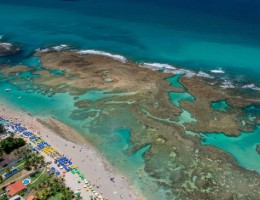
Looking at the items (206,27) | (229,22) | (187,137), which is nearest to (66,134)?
(187,137)

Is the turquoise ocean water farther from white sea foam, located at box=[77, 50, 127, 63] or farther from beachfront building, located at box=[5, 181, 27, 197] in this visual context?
beachfront building, located at box=[5, 181, 27, 197]

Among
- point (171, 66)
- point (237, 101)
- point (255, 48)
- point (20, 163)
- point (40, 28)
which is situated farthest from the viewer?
point (40, 28)

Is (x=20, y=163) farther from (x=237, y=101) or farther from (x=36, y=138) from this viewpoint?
(x=237, y=101)

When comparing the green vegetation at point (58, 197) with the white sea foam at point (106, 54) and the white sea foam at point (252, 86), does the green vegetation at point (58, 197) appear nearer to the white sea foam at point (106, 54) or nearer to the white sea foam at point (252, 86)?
the white sea foam at point (106, 54)

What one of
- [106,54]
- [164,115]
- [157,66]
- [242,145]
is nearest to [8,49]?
[106,54]

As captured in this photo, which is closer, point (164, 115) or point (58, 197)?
point (58, 197)

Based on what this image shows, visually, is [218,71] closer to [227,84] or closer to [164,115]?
[227,84]

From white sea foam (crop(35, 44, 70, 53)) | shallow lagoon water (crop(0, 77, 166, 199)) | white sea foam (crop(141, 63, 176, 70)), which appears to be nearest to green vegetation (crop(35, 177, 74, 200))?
shallow lagoon water (crop(0, 77, 166, 199))
